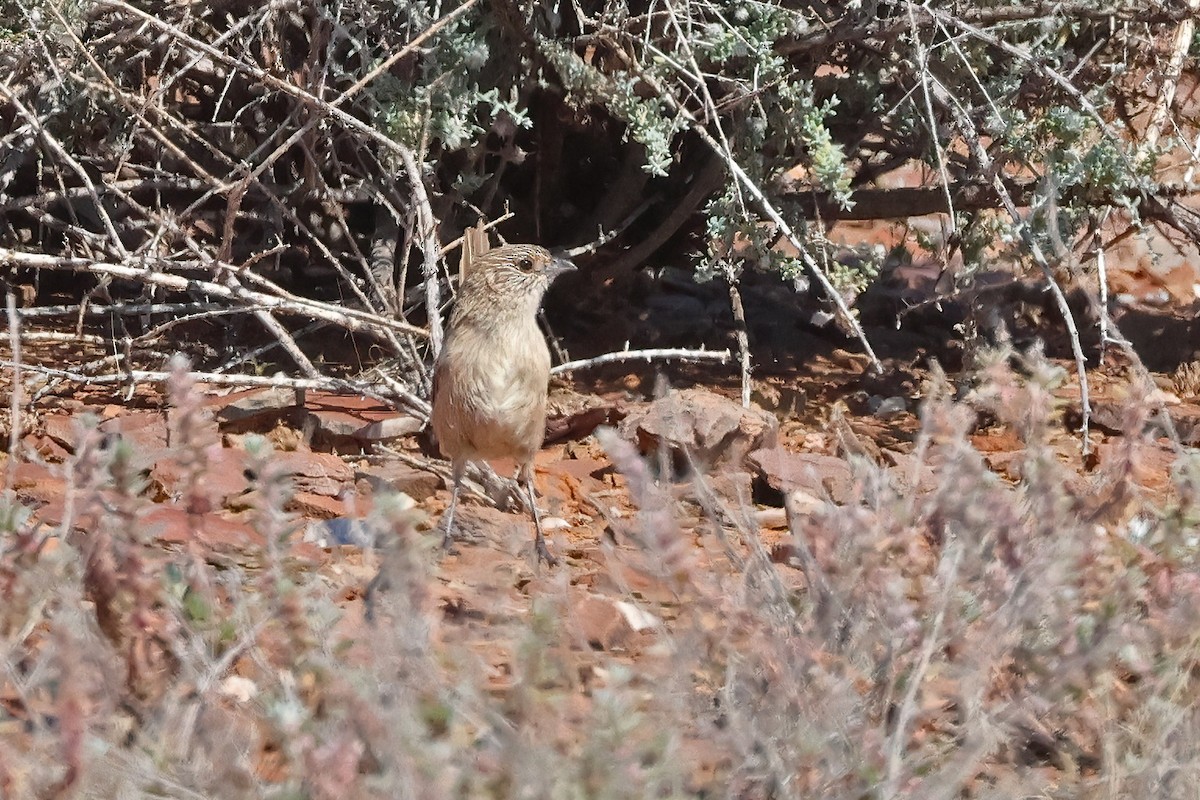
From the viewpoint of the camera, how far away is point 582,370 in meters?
7.17

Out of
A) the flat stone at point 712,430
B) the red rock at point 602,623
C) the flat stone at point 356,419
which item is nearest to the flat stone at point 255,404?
the flat stone at point 356,419

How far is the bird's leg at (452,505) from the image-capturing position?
16.0 feet

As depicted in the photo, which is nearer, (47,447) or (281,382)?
(281,382)

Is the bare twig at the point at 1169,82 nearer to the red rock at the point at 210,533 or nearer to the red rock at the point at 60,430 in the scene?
the red rock at the point at 210,533

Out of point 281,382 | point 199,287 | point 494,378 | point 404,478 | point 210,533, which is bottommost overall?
point 404,478

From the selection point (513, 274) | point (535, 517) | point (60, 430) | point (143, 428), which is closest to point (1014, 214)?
point (513, 274)

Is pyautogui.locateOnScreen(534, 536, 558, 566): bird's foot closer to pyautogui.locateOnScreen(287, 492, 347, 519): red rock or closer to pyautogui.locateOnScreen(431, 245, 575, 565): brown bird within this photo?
pyautogui.locateOnScreen(431, 245, 575, 565): brown bird

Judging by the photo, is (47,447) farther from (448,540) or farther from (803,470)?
(803,470)

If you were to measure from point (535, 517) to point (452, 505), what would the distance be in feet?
1.01

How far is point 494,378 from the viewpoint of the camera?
538 cm

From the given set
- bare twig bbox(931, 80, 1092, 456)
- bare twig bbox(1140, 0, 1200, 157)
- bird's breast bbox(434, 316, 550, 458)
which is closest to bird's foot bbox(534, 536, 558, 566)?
bird's breast bbox(434, 316, 550, 458)

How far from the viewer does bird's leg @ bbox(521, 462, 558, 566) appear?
Result: 4950 millimetres

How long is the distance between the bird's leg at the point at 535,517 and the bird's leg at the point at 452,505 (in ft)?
0.81

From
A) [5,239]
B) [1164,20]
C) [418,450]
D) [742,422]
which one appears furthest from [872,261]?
[5,239]
